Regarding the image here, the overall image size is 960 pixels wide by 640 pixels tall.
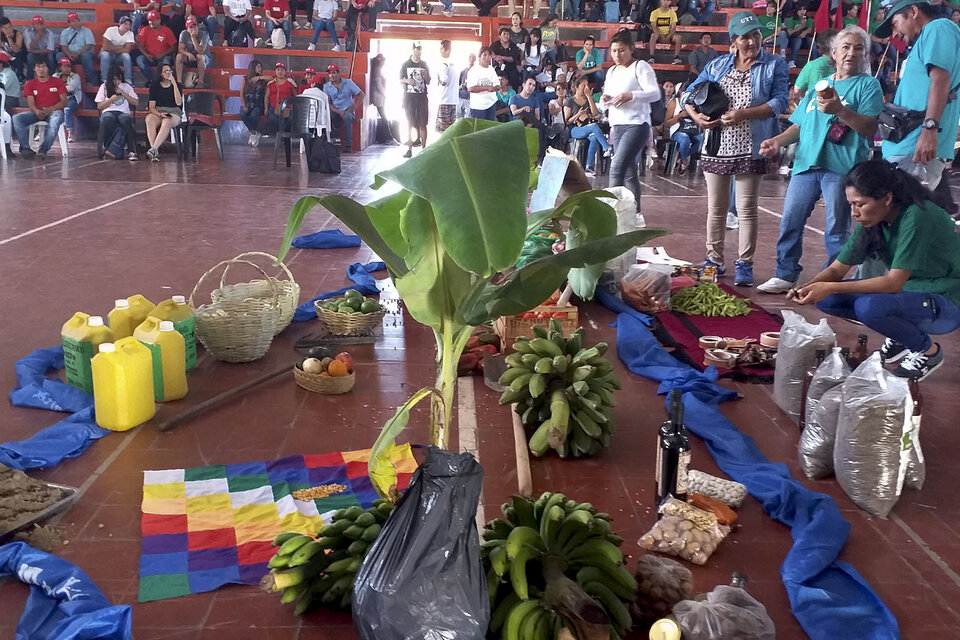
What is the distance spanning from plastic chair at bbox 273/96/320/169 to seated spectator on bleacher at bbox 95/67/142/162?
75.9 inches

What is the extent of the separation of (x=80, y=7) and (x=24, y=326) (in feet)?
46.4

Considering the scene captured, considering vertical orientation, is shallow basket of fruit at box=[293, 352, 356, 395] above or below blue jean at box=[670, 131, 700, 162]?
below

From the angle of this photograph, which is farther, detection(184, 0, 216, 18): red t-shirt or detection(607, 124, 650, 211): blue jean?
detection(184, 0, 216, 18): red t-shirt

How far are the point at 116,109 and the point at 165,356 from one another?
10.4 metres

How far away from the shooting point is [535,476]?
3.08 meters

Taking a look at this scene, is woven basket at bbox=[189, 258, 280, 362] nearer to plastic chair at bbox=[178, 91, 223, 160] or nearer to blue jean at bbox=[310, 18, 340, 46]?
plastic chair at bbox=[178, 91, 223, 160]

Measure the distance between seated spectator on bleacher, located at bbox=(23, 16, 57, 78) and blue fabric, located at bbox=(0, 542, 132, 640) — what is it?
13781 mm

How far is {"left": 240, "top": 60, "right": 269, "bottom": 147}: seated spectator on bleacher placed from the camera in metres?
13.7

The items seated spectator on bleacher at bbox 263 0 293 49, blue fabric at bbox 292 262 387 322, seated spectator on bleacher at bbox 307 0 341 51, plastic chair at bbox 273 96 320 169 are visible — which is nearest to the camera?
blue fabric at bbox 292 262 387 322

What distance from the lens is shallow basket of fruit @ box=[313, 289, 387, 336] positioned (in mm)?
4422

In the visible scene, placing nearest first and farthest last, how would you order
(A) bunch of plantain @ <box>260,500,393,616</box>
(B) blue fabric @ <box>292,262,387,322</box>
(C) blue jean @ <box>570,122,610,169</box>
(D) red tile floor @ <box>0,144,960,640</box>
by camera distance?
1. (A) bunch of plantain @ <box>260,500,393,616</box>
2. (D) red tile floor @ <box>0,144,960,640</box>
3. (B) blue fabric @ <box>292,262,387,322</box>
4. (C) blue jean @ <box>570,122,610,169</box>

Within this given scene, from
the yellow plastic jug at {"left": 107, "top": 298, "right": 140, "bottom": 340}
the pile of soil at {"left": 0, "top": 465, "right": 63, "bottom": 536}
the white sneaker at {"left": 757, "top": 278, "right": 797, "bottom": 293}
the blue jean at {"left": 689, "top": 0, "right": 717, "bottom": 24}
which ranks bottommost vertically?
the pile of soil at {"left": 0, "top": 465, "right": 63, "bottom": 536}

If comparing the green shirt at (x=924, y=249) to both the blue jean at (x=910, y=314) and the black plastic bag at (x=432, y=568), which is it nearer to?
the blue jean at (x=910, y=314)

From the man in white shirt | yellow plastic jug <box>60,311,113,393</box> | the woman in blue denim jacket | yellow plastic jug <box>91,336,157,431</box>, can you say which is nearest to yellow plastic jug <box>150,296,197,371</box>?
yellow plastic jug <box>60,311,113,393</box>
